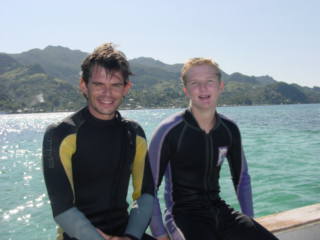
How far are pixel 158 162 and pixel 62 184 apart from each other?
1.06m

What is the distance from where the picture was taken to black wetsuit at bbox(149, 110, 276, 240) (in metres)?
3.05

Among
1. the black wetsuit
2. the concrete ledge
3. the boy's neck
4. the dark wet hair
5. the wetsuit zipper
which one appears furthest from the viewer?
the boy's neck

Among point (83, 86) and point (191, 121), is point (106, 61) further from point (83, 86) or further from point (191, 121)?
point (191, 121)

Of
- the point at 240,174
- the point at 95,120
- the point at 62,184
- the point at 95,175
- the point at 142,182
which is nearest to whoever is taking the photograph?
the point at 62,184

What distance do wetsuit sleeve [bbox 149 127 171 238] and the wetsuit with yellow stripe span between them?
225 millimetres

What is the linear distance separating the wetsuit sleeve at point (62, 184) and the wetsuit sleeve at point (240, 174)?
183 centimetres

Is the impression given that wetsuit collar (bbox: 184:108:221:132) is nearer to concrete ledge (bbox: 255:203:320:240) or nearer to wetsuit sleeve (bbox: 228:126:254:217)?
wetsuit sleeve (bbox: 228:126:254:217)

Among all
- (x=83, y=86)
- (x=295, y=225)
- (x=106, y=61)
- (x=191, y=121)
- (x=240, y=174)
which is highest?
(x=106, y=61)

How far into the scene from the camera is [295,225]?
328 cm

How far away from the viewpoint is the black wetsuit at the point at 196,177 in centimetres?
305

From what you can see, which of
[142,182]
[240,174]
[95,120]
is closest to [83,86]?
[95,120]

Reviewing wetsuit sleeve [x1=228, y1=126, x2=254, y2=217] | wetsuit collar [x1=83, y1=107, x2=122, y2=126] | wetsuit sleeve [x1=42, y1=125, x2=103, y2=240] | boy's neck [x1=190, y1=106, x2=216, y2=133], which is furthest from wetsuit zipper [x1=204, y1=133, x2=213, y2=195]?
wetsuit sleeve [x1=42, y1=125, x2=103, y2=240]

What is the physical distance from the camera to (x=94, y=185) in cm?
273

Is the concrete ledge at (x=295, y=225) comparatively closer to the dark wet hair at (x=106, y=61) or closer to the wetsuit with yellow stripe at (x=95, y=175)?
the wetsuit with yellow stripe at (x=95, y=175)
